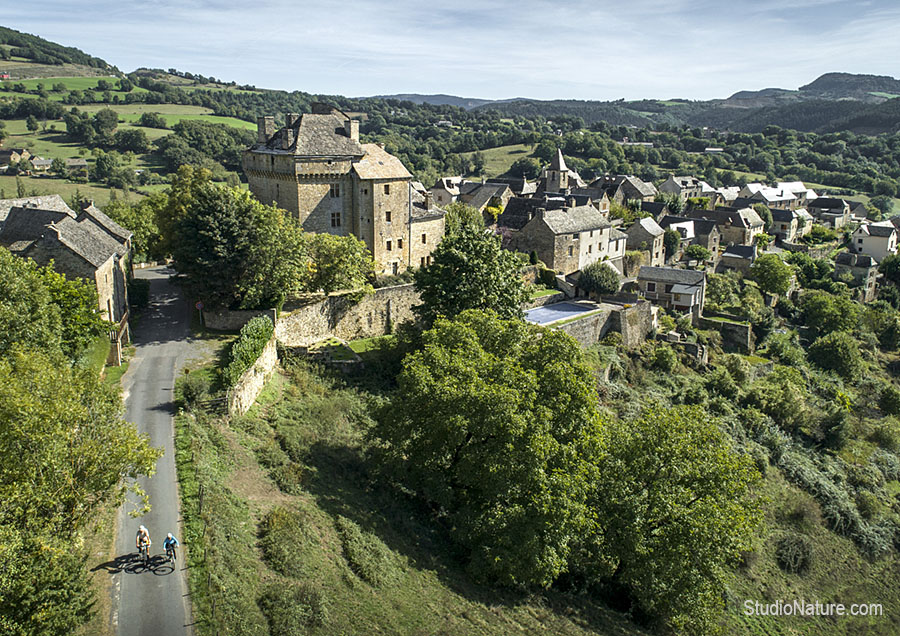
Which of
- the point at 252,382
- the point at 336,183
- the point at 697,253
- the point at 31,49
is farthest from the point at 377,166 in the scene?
the point at 31,49

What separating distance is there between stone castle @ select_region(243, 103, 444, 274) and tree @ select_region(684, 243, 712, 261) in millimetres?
40504

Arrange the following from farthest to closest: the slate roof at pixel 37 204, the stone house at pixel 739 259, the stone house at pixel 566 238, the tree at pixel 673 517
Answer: the stone house at pixel 739 259, the stone house at pixel 566 238, the slate roof at pixel 37 204, the tree at pixel 673 517

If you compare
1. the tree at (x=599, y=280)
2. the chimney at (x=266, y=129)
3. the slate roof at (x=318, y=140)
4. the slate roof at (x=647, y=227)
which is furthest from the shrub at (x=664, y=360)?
the chimney at (x=266, y=129)

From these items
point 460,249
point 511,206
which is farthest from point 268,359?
point 511,206

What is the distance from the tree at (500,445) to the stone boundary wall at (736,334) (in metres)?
37.4

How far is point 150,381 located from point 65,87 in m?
160

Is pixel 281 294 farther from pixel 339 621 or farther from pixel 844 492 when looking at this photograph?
pixel 844 492

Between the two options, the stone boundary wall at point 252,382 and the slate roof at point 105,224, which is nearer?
the stone boundary wall at point 252,382

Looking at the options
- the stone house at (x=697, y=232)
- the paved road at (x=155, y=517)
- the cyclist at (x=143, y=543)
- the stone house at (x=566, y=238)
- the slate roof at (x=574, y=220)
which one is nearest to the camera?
the paved road at (x=155, y=517)

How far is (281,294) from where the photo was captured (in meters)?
40.3

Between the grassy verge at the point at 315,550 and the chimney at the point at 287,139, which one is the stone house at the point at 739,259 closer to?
the chimney at the point at 287,139

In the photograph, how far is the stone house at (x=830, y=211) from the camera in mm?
113312

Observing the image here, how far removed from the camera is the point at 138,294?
44.0 metres

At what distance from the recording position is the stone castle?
48.2 m
